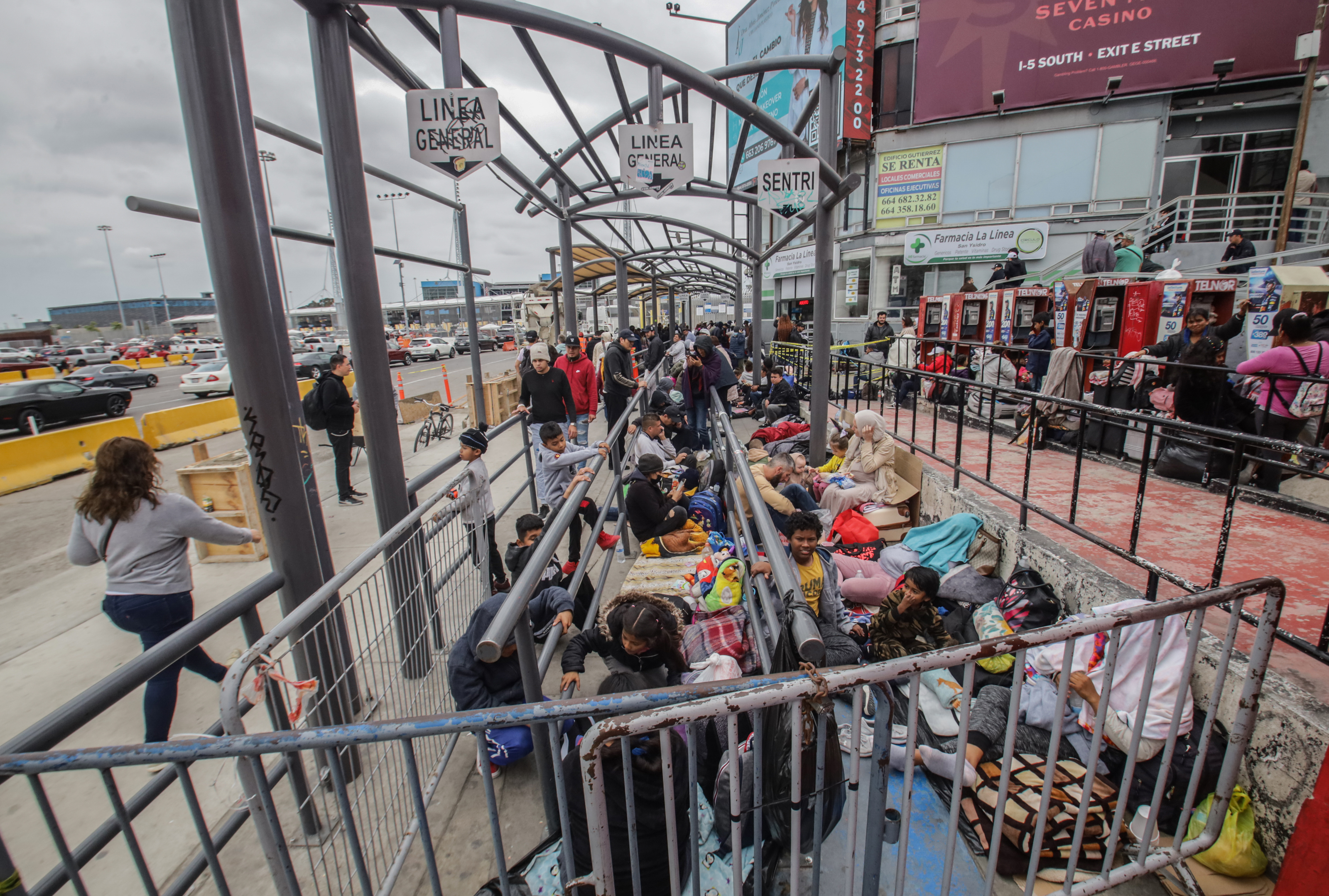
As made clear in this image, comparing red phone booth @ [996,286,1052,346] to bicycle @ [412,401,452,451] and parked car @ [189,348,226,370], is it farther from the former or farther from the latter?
parked car @ [189,348,226,370]

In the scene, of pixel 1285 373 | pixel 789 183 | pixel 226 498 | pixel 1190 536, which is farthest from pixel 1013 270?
pixel 226 498

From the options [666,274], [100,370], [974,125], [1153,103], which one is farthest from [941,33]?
[100,370]

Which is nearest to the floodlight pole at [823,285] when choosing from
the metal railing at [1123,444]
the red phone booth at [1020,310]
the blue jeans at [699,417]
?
the metal railing at [1123,444]

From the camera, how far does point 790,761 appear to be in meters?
1.91

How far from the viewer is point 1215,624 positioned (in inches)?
121

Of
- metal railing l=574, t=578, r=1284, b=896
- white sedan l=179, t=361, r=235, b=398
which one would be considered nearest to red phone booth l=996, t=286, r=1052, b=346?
metal railing l=574, t=578, r=1284, b=896

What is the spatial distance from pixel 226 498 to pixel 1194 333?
10479mm

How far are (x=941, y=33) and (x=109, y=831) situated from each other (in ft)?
88.0

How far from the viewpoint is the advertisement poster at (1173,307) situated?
816 centimetres

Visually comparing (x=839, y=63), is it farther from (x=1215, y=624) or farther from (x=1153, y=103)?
(x=1153, y=103)

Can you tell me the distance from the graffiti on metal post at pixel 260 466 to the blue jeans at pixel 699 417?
714 centimetres

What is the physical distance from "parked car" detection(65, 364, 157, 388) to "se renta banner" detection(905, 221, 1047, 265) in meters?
29.7

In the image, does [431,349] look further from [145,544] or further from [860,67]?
[145,544]

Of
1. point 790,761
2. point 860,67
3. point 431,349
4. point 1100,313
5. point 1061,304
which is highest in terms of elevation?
point 860,67
